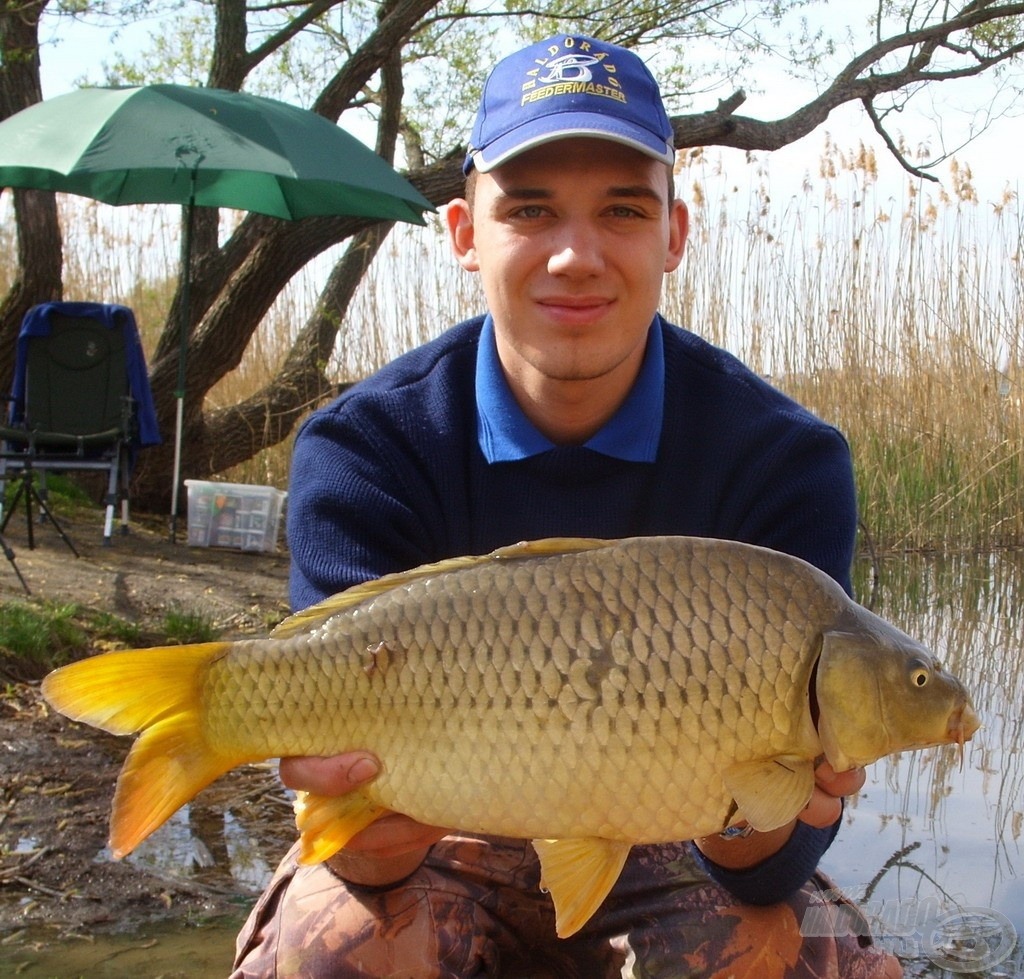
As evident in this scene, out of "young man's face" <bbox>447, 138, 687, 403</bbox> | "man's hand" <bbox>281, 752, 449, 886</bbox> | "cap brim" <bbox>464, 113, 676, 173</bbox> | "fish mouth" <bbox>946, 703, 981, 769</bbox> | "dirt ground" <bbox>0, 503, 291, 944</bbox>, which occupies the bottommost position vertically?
"dirt ground" <bbox>0, 503, 291, 944</bbox>

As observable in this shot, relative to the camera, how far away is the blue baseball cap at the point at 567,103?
152cm

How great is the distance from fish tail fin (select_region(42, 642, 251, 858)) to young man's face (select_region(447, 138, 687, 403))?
0.58 metres

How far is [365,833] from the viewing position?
136cm

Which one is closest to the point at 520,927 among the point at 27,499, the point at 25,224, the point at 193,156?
the point at 27,499

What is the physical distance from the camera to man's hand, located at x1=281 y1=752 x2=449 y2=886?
1.18 meters

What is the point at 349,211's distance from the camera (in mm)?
5012

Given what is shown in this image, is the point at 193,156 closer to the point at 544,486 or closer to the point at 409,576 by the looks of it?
the point at 544,486

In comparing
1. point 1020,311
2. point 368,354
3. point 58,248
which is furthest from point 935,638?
point 58,248

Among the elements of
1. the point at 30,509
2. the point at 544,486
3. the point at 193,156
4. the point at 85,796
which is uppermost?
the point at 193,156

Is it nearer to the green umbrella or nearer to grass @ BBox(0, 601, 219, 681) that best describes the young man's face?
grass @ BBox(0, 601, 219, 681)

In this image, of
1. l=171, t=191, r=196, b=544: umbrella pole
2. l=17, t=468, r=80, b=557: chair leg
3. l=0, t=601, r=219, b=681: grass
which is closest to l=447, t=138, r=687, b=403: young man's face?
l=0, t=601, r=219, b=681: grass

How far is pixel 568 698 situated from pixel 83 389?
4292 millimetres

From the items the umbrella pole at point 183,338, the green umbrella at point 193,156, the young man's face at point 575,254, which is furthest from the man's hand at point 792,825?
the umbrella pole at point 183,338
